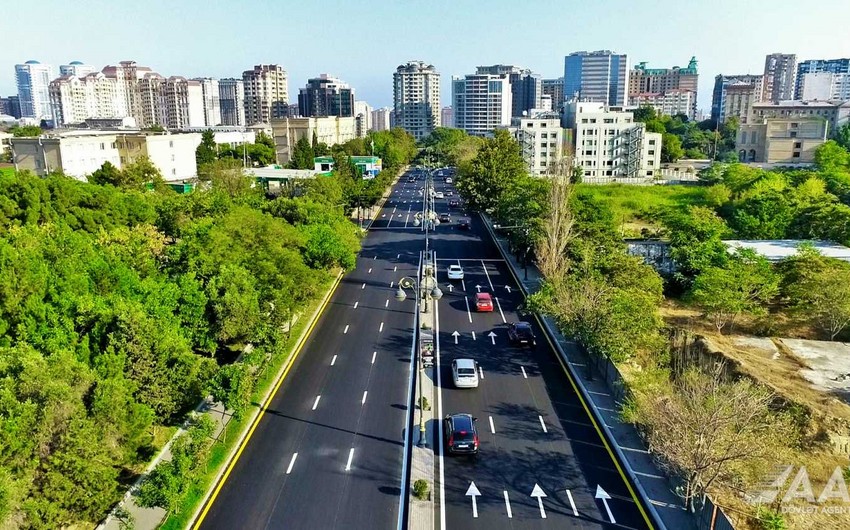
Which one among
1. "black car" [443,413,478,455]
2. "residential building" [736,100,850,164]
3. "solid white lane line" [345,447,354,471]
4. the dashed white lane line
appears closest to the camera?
the dashed white lane line

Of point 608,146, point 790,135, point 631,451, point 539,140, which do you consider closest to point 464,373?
point 631,451

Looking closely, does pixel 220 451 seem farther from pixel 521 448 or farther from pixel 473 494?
pixel 521 448

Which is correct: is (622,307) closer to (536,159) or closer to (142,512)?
(142,512)

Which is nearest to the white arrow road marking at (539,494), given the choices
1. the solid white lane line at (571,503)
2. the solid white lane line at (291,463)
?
the solid white lane line at (571,503)


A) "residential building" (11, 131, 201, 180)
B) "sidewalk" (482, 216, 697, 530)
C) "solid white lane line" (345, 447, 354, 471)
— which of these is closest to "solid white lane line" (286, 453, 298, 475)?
"solid white lane line" (345, 447, 354, 471)

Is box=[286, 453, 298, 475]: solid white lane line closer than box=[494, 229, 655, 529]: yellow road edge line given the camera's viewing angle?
No

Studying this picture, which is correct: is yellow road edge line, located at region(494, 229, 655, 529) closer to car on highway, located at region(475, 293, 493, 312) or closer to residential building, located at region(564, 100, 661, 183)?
car on highway, located at region(475, 293, 493, 312)

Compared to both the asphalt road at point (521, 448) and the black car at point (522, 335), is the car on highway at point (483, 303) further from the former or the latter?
the black car at point (522, 335)

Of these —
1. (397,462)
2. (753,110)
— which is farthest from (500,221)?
(753,110)
